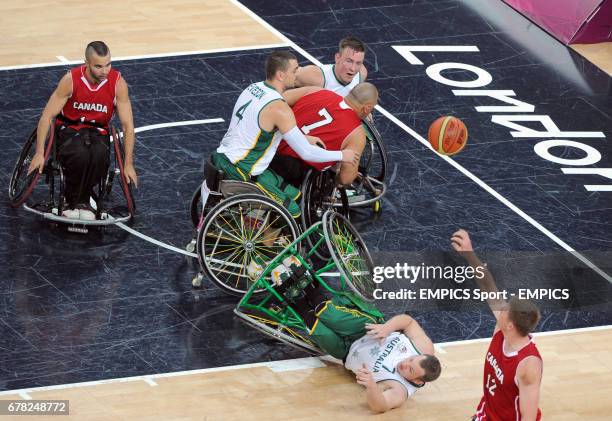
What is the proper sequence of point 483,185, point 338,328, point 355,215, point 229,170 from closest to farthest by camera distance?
1. point 338,328
2. point 229,170
3. point 355,215
4. point 483,185

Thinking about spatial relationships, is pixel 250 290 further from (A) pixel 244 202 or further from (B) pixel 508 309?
(B) pixel 508 309

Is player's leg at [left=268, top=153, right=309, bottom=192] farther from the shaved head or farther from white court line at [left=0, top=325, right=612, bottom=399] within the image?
white court line at [left=0, top=325, right=612, bottom=399]

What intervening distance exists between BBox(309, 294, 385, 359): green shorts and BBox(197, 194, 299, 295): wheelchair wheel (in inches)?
36.7

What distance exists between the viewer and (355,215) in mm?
12258

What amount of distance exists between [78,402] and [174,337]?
111 cm

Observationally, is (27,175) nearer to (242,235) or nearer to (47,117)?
(47,117)

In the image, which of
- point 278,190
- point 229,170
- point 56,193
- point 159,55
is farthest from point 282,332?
point 159,55

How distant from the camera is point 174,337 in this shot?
10.4 metres

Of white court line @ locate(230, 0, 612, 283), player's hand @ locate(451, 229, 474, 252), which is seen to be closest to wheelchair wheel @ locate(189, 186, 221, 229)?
white court line @ locate(230, 0, 612, 283)

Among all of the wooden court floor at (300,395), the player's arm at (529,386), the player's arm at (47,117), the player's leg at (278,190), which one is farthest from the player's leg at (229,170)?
the player's arm at (529,386)

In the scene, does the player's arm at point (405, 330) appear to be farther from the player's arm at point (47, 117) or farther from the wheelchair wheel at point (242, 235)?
the player's arm at point (47, 117)

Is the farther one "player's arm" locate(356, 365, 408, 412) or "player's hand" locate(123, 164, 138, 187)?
"player's hand" locate(123, 164, 138, 187)

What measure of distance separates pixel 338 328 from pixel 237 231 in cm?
133

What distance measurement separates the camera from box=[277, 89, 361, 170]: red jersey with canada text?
11.5 m
